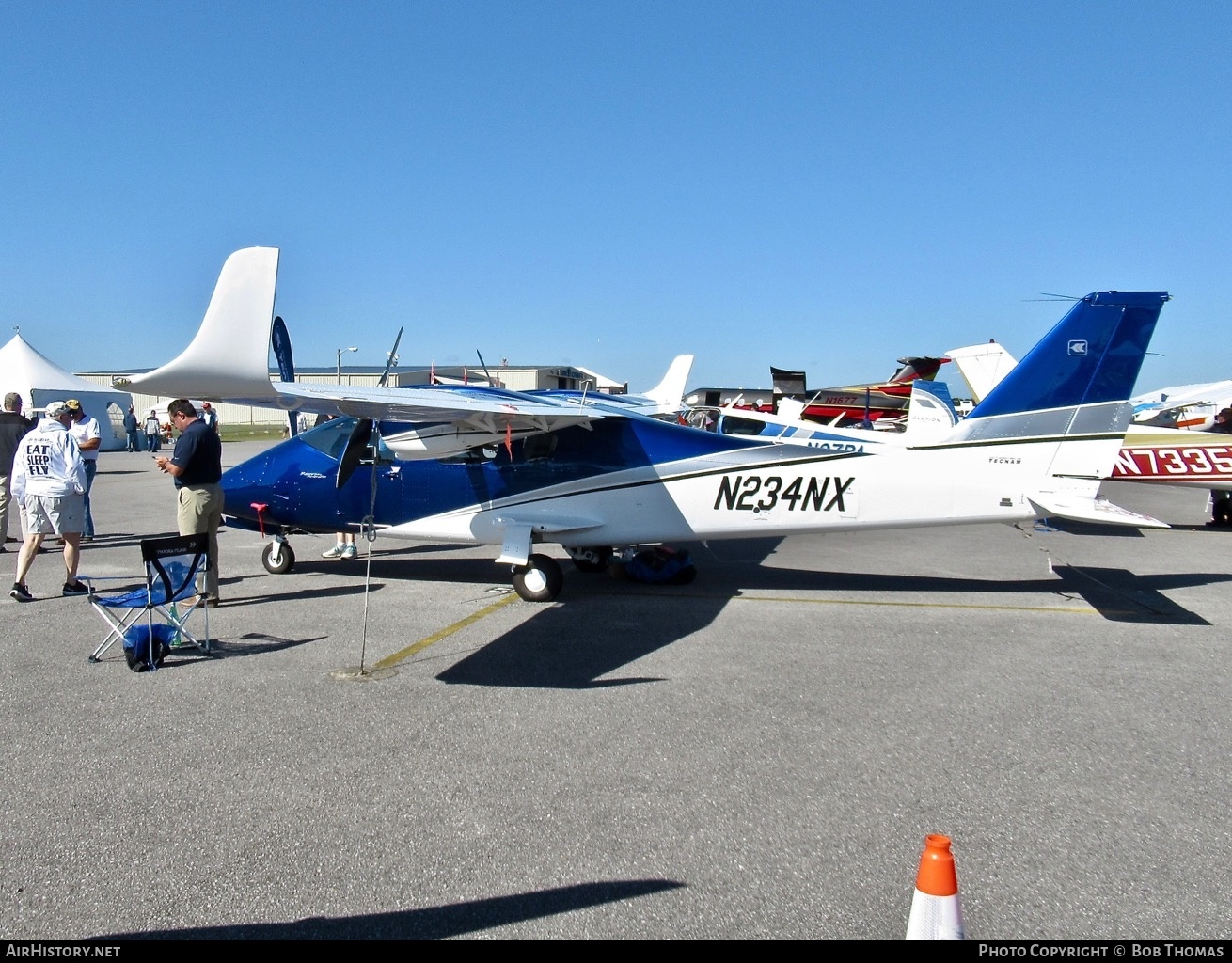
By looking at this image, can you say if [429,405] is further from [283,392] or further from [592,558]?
[592,558]

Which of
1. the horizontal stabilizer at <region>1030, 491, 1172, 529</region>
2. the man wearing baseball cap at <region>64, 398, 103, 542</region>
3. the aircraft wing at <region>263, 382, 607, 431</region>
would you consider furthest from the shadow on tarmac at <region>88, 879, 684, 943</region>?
the man wearing baseball cap at <region>64, 398, 103, 542</region>

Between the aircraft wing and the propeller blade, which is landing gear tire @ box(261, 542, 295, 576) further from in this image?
the aircraft wing

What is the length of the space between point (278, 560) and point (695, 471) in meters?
4.83

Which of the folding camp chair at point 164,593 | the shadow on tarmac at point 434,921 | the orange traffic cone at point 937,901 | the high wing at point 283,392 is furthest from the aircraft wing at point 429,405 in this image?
Answer: the orange traffic cone at point 937,901

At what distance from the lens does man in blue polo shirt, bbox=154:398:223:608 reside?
7699mm

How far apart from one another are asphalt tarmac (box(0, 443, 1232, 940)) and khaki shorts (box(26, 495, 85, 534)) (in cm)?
74

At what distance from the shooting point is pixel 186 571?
652cm

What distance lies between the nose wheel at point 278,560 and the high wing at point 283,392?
2078 mm

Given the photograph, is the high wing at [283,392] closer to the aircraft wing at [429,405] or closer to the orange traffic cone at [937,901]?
the aircraft wing at [429,405]

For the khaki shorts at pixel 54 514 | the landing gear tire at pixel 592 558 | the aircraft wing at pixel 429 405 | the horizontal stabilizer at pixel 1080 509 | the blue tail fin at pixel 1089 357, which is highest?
the blue tail fin at pixel 1089 357

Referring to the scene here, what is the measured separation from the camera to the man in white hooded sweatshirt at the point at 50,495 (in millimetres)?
8102

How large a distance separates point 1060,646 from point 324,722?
5.62 meters
